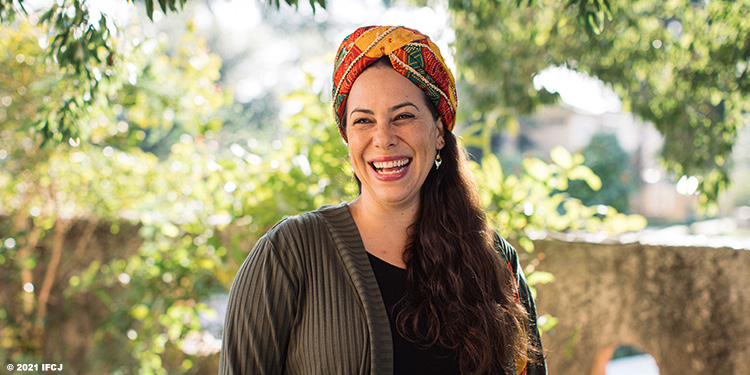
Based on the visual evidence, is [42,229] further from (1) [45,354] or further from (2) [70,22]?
(2) [70,22]

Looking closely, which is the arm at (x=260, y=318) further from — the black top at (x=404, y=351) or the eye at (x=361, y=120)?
the eye at (x=361, y=120)

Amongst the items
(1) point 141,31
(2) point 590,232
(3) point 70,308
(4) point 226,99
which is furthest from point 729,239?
(3) point 70,308

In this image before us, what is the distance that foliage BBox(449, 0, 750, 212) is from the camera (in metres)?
3.35

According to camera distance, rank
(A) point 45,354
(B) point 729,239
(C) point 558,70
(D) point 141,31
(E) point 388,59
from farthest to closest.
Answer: (C) point 558,70 < (A) point 45,354 < (D) point 141,31 < (B) point 729,239 < (E) point 388,59

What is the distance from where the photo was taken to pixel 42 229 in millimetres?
4016

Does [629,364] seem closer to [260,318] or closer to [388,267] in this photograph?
[388,267]

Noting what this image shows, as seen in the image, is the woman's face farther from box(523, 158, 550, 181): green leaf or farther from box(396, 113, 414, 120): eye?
box(523, 158, 550, 181): green leaf

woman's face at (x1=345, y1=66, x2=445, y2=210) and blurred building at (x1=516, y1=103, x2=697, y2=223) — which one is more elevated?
A: blurred building at (x1=516, y1=103, x2=697, y2=223)

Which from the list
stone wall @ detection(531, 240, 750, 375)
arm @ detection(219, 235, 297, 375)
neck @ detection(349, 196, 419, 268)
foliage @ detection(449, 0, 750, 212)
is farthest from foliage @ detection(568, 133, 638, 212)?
arm @ detection(219, 235, 297, 375)

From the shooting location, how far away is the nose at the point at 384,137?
1.67m

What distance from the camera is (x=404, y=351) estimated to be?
5.25 ft

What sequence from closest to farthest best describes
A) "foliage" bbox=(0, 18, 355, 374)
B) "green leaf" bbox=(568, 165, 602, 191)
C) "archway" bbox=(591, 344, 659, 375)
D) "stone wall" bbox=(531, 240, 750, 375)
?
"green leaf" bbox=(568, 165, 602, 191) < "stone wall" bbox=(531, 240, 750, 375) < "foliage" bbox=(0, 18, 355, 374) < "archway" bbox=(591, 344, 659, 375)

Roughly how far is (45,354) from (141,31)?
2.36 m

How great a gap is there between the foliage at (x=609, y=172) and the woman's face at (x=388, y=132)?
41.3 ft
